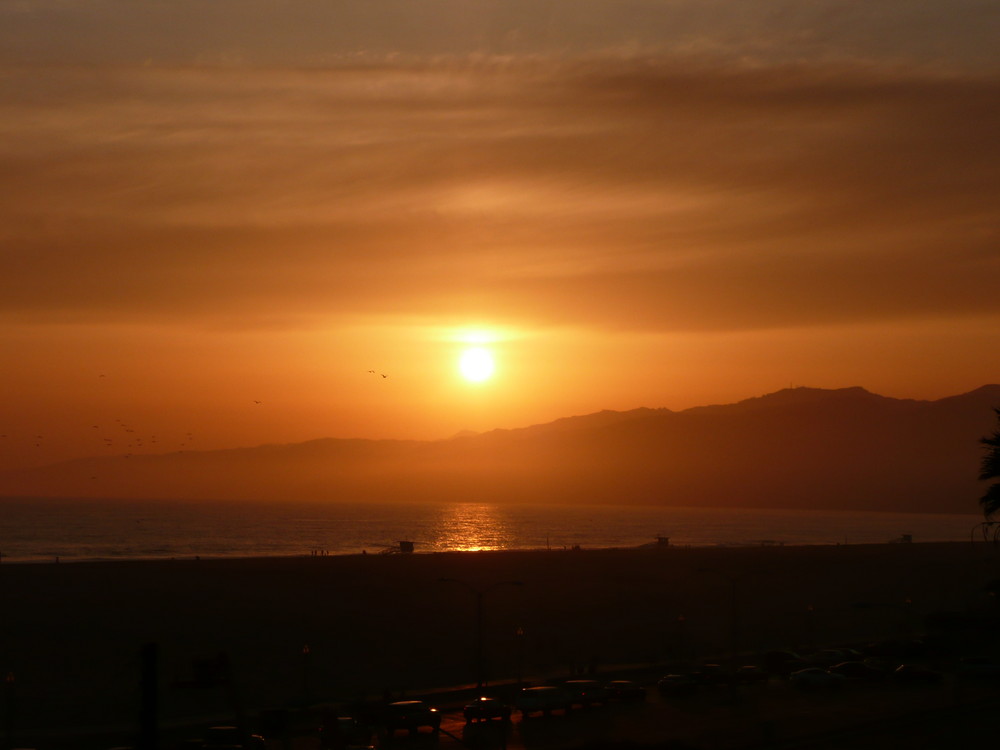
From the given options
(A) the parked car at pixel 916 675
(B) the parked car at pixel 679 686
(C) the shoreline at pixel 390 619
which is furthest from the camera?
(C) the shoreline at pixel 390 619

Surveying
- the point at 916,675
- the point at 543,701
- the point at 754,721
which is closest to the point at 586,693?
the point at 543,701

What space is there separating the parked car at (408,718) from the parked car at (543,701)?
318 cm

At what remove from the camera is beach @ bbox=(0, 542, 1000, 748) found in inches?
1569

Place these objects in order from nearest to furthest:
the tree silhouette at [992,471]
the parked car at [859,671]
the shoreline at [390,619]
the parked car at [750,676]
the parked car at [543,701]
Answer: the parked car at [543,701], the parked car at [859,671], the parked car at [750,676], the shoreline at [390,619], the tree silhouette at [992,471]

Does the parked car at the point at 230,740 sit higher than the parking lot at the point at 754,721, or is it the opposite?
the parked car at the point at 230,740

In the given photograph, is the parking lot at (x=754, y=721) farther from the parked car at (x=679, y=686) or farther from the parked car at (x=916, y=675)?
the parked car at (x=916, y=675)

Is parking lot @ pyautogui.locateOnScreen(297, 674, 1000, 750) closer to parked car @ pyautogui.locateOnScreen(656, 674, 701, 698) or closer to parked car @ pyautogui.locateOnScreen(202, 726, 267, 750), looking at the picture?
parked car @ pyautogui.locateOnScreen(656, 674, 701, 698)

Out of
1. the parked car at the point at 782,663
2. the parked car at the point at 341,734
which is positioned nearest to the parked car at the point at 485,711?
the parked car at the point at 341,734

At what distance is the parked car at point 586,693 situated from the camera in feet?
109

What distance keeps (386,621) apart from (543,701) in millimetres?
26265

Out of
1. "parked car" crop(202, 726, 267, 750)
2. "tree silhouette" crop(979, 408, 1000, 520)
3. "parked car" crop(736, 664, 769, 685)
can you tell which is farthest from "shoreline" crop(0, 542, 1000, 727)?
"tree silhouette" crop(979, 408, 1000, 520)

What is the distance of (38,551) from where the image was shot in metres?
116

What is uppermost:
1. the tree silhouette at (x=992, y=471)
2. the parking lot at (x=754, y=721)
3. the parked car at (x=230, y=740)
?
the tree silhouette at (x=992, y=471)

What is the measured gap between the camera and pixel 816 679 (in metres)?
35.9
